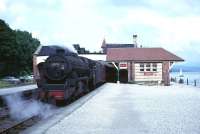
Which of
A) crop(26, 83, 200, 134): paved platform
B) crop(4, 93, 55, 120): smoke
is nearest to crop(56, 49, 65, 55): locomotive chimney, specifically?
crop(4, 93, 55, 120): smoke

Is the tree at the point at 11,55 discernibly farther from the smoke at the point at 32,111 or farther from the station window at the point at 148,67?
the smoke at the point at 32,111

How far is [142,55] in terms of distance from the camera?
49.1m

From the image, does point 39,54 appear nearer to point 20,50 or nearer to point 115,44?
point 20,50

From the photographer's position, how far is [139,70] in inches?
1859

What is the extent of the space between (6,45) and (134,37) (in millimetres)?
21093

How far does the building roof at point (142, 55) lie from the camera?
4726cm

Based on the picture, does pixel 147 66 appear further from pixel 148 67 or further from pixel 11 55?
pixel 11 55

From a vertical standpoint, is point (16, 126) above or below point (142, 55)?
below

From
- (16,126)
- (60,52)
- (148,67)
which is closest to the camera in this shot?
(16,126)

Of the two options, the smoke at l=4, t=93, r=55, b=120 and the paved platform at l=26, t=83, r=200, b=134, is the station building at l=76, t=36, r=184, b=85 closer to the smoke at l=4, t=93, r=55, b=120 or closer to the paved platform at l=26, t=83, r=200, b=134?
the smoke at l=4, t=93, r=55, b=120

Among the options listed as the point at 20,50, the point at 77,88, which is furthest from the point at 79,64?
the point at 20,50

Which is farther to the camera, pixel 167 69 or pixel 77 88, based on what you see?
pixel 167 69

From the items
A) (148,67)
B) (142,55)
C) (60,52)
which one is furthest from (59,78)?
(142,55)

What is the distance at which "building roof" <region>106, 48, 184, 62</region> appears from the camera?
1861 inches
